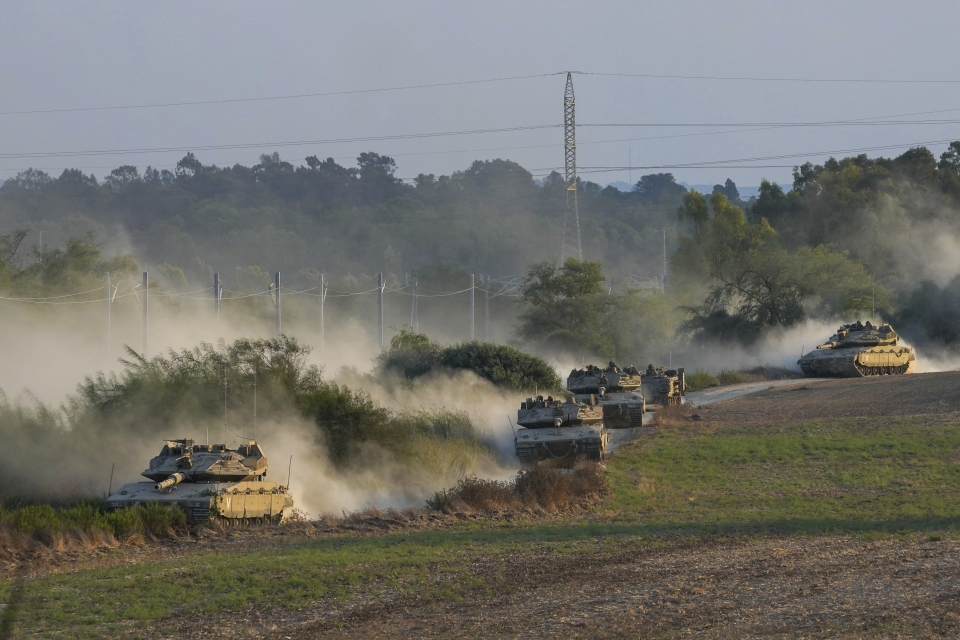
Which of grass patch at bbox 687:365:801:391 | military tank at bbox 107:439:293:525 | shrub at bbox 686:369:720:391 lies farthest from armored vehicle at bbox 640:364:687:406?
military tank at bbox 107:439:293:525

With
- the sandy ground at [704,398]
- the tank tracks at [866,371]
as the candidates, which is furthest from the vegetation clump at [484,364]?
the tank tracks at [866,371]

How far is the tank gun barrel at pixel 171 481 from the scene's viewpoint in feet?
67.1

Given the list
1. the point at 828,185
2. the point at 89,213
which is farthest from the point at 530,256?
the point at 89,213

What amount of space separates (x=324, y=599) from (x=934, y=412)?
26668mm

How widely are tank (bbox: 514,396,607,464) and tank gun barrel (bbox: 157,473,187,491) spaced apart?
8.96 metres

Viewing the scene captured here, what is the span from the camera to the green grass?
13.9 m

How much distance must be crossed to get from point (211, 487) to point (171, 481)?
0.67 meters

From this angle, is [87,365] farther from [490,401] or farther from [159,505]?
[159,505]

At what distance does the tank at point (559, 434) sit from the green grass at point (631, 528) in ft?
2.86

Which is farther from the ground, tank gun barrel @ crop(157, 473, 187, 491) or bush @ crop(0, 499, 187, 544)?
tank gun barrel @ crop(157, 473, 187, 491)

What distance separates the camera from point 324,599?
1388 centimetres

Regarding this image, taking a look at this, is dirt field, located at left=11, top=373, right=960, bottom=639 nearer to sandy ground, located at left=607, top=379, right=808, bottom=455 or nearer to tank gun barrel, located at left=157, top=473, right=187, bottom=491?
tank gun barrel, located at left=157, top=473, right=187, bottom=491

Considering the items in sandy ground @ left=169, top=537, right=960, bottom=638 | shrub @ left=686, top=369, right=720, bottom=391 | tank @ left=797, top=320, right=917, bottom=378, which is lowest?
sandy ground @ left=169, top=537, right=960, bottom=638

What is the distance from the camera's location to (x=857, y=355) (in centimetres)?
5191
